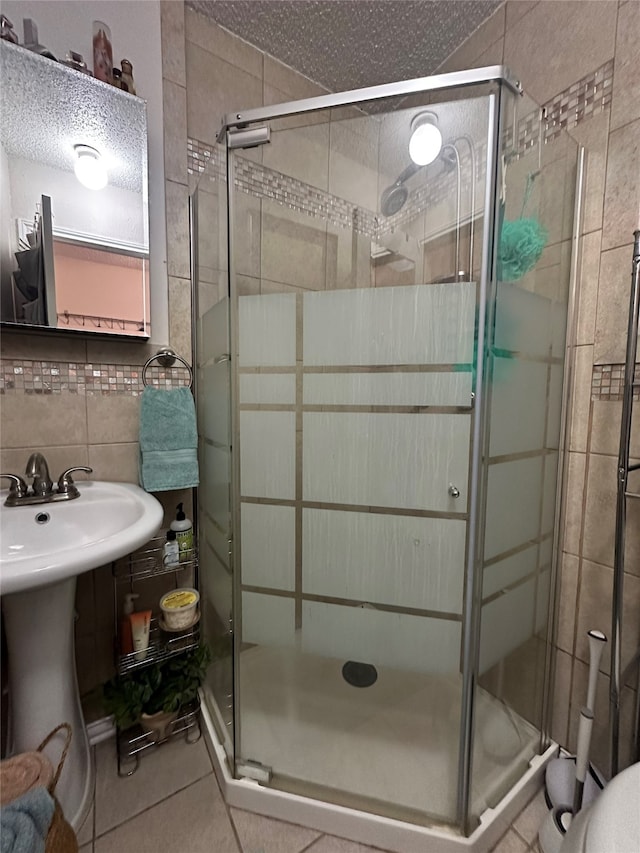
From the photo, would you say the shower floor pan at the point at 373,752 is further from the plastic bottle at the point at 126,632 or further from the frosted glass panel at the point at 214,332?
the frosted glass panel at the point at 214,332

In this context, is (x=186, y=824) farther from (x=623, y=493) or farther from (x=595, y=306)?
(x=595, y=306)

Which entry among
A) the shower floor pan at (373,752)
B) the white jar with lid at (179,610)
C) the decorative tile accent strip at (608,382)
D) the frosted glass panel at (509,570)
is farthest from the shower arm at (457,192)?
the white jar with lid at (179,610)

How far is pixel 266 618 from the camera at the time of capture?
1142mm

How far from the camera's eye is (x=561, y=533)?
1.13 metres

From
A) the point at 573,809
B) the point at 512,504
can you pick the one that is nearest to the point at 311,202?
the point at 512,504

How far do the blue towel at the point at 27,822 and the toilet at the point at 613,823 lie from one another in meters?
0.88

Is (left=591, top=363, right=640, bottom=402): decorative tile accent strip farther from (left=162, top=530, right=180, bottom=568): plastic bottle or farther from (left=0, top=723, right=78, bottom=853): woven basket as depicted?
(left=0, top=723, right=78, bottom=853): woven basket

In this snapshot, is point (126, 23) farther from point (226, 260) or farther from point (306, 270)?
point (306, 270)

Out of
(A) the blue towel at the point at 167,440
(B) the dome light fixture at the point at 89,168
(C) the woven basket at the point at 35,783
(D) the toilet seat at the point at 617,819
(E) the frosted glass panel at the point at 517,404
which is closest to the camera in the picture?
(D) the toilet seat at the point at 617,819

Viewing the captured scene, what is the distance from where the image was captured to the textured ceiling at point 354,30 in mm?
1208

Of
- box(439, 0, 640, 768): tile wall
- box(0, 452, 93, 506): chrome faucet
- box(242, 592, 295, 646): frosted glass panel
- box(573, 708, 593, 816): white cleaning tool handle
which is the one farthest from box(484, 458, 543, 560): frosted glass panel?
box(0, 452, 93, 506): chrome faucet

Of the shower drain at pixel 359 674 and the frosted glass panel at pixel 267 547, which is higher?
the frosted glass panel at pixel 267 547

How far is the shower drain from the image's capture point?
113 cm

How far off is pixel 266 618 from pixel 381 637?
14.1 inches
